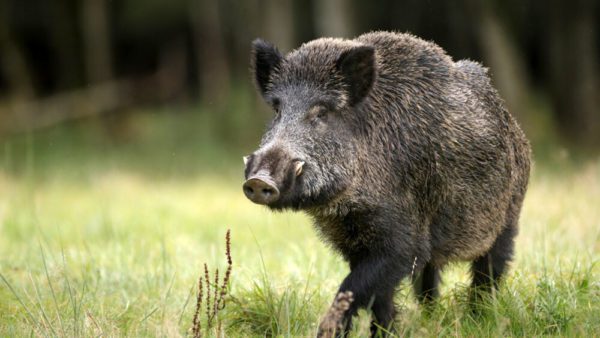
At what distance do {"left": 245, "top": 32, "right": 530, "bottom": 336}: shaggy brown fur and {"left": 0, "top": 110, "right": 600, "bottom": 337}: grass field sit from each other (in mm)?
304

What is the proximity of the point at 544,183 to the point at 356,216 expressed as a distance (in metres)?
5.24

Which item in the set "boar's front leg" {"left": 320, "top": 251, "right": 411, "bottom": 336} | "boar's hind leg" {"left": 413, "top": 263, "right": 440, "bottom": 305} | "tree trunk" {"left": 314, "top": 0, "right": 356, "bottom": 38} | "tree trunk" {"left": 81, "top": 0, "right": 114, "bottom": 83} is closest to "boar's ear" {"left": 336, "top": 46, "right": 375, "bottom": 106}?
"boar's front leg" {"left": 320, "top": 251, "right": 411, "bottom": 336}

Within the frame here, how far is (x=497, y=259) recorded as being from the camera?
18.1ft

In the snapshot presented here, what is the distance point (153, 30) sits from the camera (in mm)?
24281

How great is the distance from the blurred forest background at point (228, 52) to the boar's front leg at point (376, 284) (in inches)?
346

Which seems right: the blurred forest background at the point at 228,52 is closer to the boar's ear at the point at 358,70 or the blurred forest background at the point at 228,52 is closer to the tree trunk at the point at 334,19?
the tree trunk at the point at 334,19

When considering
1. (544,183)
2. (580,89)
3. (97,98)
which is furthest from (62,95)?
(544,183)

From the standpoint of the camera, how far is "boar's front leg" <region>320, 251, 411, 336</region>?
4457mm

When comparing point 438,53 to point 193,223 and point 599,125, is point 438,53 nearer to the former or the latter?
point 193,223

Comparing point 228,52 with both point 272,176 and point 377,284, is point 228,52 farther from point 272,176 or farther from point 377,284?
point 272,176

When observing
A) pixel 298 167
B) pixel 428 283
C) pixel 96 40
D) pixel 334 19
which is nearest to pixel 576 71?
pixel 334 19

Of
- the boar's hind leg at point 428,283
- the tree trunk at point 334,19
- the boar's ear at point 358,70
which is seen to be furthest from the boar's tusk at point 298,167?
the tree trunk at point 334,19

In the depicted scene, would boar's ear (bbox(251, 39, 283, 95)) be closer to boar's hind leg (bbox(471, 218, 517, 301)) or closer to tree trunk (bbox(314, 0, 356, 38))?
boar's hind leg (bbox(471, 218, 517, 301))

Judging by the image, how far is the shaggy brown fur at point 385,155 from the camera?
446 centimetres
